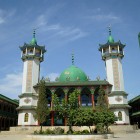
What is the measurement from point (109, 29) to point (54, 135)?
149 ft

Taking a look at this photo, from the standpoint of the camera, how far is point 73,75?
209ft

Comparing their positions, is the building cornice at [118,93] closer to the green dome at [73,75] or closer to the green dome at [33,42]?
the green dome at [73,75]

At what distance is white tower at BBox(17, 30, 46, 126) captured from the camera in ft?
179

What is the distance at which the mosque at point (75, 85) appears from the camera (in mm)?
54312

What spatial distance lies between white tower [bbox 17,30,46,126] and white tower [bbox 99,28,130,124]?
19.8 meters

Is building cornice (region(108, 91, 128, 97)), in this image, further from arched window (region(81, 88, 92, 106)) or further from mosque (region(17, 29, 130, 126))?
arched window (region(81, 88, 92, 106))

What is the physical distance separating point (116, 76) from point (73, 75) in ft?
44.2

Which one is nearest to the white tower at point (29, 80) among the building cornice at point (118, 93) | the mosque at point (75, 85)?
the mosque at point (75, 85)

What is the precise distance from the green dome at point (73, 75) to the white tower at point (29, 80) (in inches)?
330

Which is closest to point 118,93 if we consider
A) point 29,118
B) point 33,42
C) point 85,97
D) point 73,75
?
point 85,97

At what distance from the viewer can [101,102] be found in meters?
42.5

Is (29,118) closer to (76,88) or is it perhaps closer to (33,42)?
(76,88)

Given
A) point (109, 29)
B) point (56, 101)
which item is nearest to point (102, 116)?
point (56, 101)

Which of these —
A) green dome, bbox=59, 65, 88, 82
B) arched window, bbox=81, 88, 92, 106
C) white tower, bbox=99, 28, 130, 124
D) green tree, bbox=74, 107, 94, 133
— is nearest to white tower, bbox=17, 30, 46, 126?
green dome, bbox=59, 65, 88, 82
